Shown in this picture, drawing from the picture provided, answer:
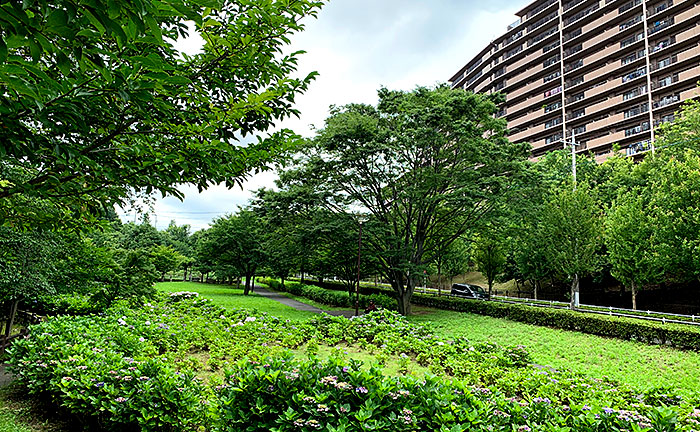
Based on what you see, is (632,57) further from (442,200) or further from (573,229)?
(442,200)

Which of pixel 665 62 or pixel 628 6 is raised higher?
pixel 628 6

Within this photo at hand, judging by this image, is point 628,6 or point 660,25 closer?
point 660,25

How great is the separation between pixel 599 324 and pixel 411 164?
9263 millimetres

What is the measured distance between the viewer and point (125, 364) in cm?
439

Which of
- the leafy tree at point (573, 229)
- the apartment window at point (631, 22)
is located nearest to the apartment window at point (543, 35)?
the apartment window at point (631, 22)

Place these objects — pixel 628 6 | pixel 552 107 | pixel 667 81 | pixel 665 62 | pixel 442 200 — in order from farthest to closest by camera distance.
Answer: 1. pixel 552 107
2. pixel 628 6
3. pixel 665 62
4. pixel 667 81
5. pixel 442 200

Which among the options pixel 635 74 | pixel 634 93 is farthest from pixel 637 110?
pixel 635 74

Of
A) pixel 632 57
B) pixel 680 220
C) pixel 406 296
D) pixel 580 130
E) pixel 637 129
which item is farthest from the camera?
pixel 580 130

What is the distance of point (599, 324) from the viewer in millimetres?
13172

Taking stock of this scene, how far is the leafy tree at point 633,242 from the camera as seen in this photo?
17734 mm

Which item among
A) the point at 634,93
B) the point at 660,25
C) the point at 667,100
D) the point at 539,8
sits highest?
the point at 539,8

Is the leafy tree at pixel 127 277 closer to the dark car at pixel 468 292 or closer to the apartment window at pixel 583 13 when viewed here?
the dark car at pixel 468 292

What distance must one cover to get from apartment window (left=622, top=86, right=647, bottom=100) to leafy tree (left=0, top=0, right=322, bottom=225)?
149 feet

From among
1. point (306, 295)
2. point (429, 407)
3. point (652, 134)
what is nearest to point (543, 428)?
point (429, 407)
